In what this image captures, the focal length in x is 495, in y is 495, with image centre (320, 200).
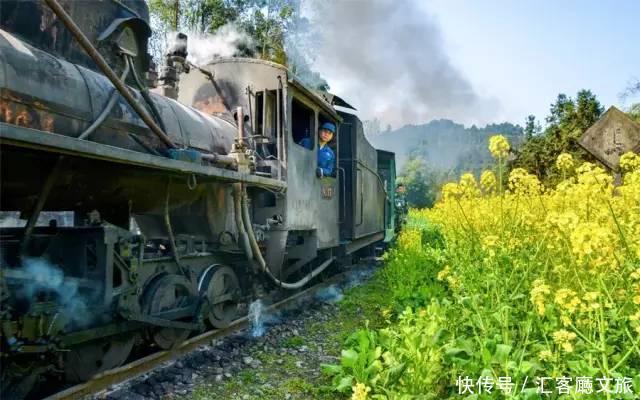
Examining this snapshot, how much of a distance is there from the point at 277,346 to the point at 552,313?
7.73ft

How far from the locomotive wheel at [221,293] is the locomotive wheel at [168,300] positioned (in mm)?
218

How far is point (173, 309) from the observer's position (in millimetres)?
3697

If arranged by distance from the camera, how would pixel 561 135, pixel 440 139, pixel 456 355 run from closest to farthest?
pixel 456 355
pixel 561 135
pixel 440 139

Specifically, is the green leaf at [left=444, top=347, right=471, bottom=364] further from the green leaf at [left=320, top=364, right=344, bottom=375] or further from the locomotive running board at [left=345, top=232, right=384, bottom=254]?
the locomotive running board at [left=345, top=232, right=384, bottom=254]

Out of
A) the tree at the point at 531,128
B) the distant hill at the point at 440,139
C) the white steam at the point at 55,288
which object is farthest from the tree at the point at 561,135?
the distant hill at the point at 440,139

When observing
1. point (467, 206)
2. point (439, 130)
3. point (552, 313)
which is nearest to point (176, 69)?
point (467, 206)

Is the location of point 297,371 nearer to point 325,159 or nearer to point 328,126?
point 325,159

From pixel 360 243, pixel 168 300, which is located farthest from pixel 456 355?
pixel 360 243

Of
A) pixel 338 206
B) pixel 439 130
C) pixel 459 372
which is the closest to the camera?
pixel 459 372

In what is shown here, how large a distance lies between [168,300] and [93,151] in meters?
1.53

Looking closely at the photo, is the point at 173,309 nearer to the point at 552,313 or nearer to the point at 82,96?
the point at 82,96

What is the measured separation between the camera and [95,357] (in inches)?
126

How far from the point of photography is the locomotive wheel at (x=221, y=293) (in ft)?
13.7

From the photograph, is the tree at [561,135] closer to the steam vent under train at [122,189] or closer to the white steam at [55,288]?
the steam vent under train at [122,189]
